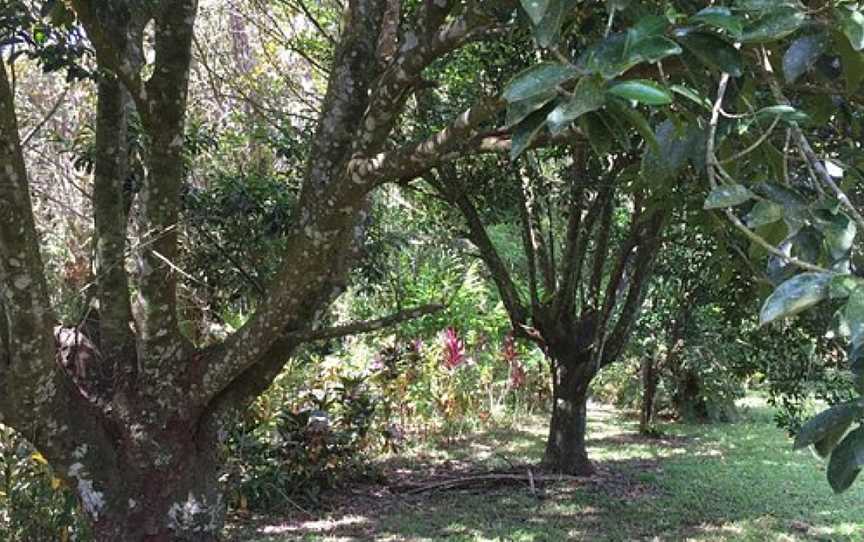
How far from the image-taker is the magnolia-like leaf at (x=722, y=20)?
3.17 feet

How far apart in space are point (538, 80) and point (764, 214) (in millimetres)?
384

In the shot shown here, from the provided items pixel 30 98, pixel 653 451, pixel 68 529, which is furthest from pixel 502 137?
pixel 30 98

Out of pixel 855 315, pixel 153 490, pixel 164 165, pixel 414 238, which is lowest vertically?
pixel 153 490

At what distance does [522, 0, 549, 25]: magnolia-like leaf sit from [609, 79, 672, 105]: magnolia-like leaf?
13 centimetres

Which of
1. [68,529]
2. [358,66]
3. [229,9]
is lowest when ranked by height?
[68,529]

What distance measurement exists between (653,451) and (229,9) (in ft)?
19.0

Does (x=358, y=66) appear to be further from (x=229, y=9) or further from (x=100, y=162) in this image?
(x=229, y=9)

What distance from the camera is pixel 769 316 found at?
86 cm

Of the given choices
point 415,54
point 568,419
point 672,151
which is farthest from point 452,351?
point 672,151

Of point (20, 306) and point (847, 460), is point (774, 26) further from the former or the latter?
point (20, 306)

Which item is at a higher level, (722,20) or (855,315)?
(722,20)

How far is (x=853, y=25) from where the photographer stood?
0.99 metres

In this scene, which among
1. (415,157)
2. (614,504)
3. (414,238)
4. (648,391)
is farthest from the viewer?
(648,391)

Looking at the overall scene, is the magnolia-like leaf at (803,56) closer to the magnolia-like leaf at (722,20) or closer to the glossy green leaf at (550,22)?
the magnolia-like leaf at (722,20)
